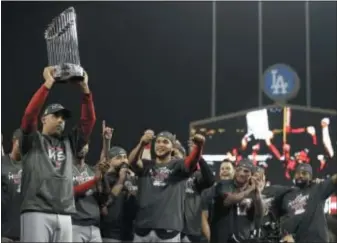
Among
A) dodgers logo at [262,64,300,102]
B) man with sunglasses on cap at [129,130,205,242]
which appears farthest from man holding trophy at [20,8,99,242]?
dodgers logo at [262,64,300,102]

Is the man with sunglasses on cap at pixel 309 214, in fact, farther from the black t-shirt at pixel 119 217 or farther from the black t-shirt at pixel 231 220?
the black t-shirt at pixel 119 217

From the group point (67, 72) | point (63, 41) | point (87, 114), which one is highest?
point (63, 41)

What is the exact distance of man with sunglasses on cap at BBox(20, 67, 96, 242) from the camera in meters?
3.04

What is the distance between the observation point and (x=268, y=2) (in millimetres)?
8234

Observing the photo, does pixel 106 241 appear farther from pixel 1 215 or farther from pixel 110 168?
pixel 1 215

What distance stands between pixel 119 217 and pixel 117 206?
0.08m

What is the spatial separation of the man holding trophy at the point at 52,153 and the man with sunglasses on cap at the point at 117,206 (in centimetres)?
119

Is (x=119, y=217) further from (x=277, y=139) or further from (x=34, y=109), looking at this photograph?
(x=277, y=139)

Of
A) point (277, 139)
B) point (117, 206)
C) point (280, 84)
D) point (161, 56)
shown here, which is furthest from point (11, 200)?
point (280, 84)

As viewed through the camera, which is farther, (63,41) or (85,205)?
(85,205)

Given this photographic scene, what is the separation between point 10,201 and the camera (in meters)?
4.03

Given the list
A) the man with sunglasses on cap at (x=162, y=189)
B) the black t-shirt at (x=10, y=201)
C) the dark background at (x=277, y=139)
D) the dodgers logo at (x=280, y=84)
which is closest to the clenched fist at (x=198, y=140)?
the man with sunglasses on cap at (x=162, y=189)

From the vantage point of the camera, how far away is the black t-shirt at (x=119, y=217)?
4465 millimetres

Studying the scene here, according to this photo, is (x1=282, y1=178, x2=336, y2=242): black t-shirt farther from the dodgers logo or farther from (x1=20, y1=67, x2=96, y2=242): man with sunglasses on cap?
the dodgers logo
